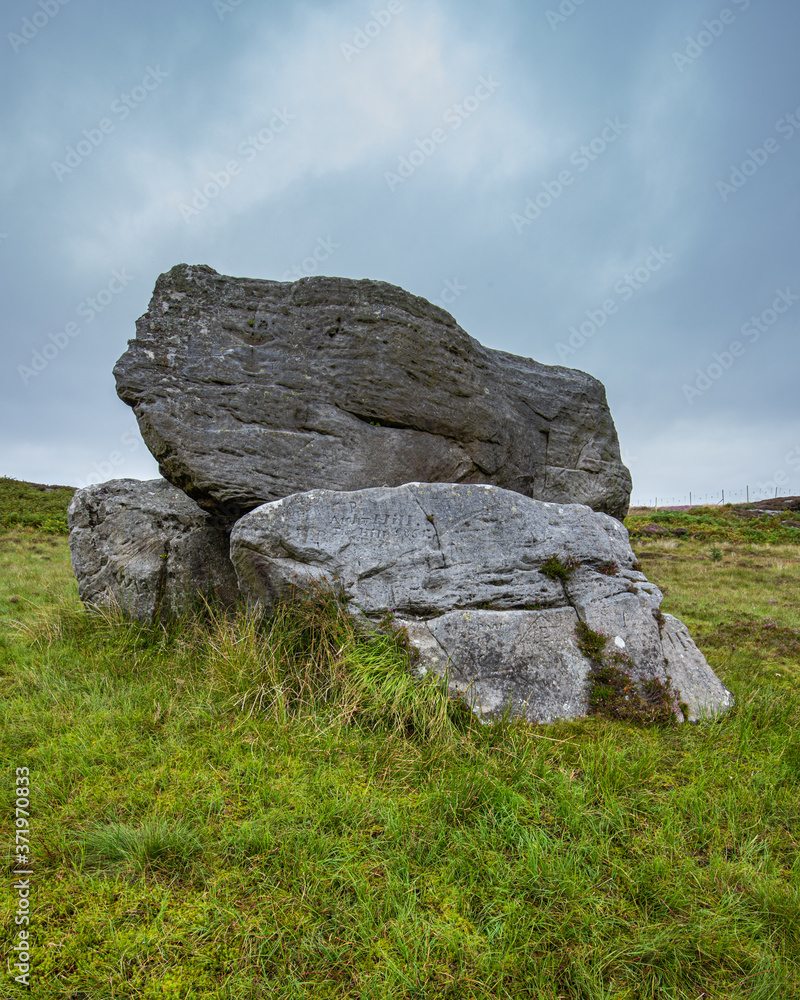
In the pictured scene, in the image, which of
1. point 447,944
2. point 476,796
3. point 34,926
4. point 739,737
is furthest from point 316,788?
point 739,737

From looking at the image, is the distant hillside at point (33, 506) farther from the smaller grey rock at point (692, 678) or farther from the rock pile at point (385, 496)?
the smaller grey rock at point (692, 678)

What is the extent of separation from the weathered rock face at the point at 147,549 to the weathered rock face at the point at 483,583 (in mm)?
1869

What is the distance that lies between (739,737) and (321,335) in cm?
778

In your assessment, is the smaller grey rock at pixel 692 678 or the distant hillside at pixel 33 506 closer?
the smaller grey rock at pixel 692 678

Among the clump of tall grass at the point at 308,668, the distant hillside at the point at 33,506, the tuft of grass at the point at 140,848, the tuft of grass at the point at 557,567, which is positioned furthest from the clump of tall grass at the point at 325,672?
the distant hillside at the point at 33,506

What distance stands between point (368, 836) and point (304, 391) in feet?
21.1

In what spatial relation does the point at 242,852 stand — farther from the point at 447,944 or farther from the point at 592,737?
the point at 592,737

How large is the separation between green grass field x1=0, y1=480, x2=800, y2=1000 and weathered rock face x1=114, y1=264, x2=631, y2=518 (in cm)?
259

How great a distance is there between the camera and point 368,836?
4117 millimetres

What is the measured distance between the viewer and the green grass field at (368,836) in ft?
10.5

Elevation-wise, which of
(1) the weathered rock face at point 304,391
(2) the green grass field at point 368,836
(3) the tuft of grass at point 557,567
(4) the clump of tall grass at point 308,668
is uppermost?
(1) the weathered rock face at point 304,391

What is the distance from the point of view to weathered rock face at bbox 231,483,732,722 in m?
6.38

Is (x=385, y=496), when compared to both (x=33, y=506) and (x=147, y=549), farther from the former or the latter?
(x=33, y=506)

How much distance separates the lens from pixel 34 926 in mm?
3395
